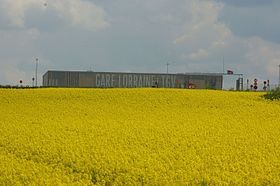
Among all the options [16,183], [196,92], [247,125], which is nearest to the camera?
[16,183]

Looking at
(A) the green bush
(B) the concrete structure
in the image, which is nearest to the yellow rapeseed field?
(A) the green bush

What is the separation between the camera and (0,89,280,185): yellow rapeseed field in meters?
9.46

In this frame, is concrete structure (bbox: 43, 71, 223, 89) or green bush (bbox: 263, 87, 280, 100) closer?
green bush (bbox: 263, 87, 280, 100)

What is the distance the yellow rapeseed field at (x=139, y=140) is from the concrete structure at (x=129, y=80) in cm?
2287

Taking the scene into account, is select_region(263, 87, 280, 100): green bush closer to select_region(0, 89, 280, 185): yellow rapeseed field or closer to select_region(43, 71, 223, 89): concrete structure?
select_region(0, 89, 280, 185): yellow rapeseed field

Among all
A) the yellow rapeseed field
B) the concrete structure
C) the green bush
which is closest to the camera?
the yellow rapeseed field

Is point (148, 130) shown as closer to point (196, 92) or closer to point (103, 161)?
point (103, 161)

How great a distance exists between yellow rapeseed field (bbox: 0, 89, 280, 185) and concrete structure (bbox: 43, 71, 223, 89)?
22874 mm

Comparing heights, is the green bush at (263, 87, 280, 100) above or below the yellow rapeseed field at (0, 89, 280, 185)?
above

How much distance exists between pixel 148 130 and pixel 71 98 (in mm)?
7654

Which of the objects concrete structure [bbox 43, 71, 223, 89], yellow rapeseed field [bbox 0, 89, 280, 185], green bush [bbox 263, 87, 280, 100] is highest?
concrete structure [bbox 43, 71, 223, 89]

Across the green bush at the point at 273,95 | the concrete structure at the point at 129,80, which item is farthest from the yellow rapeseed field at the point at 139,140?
the concrete structure at the point at 129,80

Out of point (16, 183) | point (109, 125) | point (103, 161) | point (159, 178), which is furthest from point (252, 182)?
point (109, 125)

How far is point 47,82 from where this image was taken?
46.6 m
